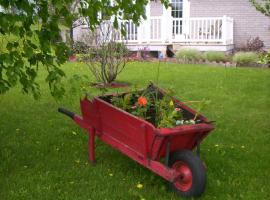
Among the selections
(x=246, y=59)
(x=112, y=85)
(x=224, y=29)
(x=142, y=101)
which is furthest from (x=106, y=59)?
(x=224, y=29)

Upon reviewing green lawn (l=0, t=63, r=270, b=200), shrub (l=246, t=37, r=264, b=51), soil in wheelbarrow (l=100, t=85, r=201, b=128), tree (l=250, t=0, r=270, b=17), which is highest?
tree (l=250, t=0, r=270, b=17)

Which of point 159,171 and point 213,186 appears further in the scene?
point 213,186

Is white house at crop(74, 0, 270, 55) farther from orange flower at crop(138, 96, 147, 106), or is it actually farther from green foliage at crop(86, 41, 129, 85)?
orange flower at crop(138, 96, 147, 106)

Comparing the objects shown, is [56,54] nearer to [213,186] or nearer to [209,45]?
[213,186]

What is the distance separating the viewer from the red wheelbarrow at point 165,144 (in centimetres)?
444

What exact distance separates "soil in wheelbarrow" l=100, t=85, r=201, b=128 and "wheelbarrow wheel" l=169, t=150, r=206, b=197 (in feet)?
1.05

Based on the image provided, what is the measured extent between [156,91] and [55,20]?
157 cm

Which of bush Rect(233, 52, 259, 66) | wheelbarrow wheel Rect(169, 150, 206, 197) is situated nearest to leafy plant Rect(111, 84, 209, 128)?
wheelbarrow wheel Rect(169, 150, 206, 197)

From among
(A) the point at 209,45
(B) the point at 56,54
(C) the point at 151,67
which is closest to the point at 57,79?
(B) the point at 56,54

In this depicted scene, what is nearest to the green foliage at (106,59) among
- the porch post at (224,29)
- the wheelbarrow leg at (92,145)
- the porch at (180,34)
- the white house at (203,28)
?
the wheelbarrow leg at (92,145)

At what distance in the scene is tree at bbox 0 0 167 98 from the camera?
407 centimetres

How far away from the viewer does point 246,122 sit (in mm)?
7734

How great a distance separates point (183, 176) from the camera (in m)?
4.57

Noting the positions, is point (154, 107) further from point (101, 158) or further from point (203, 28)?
point (203, 28)
